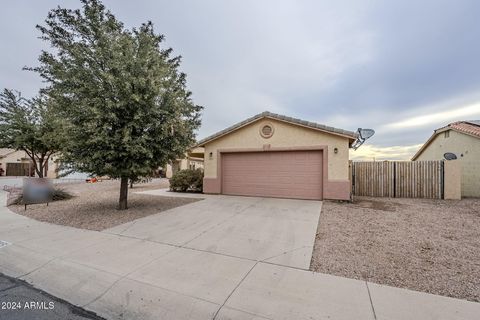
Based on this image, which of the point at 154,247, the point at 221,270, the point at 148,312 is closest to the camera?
the point at 148,312

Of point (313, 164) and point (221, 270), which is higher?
point (313, 164)

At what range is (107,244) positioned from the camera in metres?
4.76

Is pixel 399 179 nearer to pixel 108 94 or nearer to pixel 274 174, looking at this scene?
pixel 274 174

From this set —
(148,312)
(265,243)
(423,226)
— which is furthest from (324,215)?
(148,312)

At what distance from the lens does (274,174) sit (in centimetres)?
1084

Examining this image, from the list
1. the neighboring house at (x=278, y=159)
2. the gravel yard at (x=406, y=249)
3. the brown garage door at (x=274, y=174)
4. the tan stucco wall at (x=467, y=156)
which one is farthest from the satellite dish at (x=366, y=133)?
the tan stucco wall at (x=467, y=156)

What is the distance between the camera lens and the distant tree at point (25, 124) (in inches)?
533

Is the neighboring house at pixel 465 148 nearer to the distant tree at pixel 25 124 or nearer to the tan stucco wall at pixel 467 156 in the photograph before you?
the tan stucco wall at pixel 467 156

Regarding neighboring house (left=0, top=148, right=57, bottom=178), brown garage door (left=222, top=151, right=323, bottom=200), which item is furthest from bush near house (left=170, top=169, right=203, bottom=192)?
neighboring house (left=0, top=148, right=57, bottom=178)

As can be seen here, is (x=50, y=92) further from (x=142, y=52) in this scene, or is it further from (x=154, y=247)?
(x=154, y=247)

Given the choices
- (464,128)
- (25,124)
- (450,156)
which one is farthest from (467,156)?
(25,124)

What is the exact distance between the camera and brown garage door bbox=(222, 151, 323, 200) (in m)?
10.3

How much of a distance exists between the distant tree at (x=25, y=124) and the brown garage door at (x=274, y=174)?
10995 mm

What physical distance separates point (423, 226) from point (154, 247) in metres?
6.97
